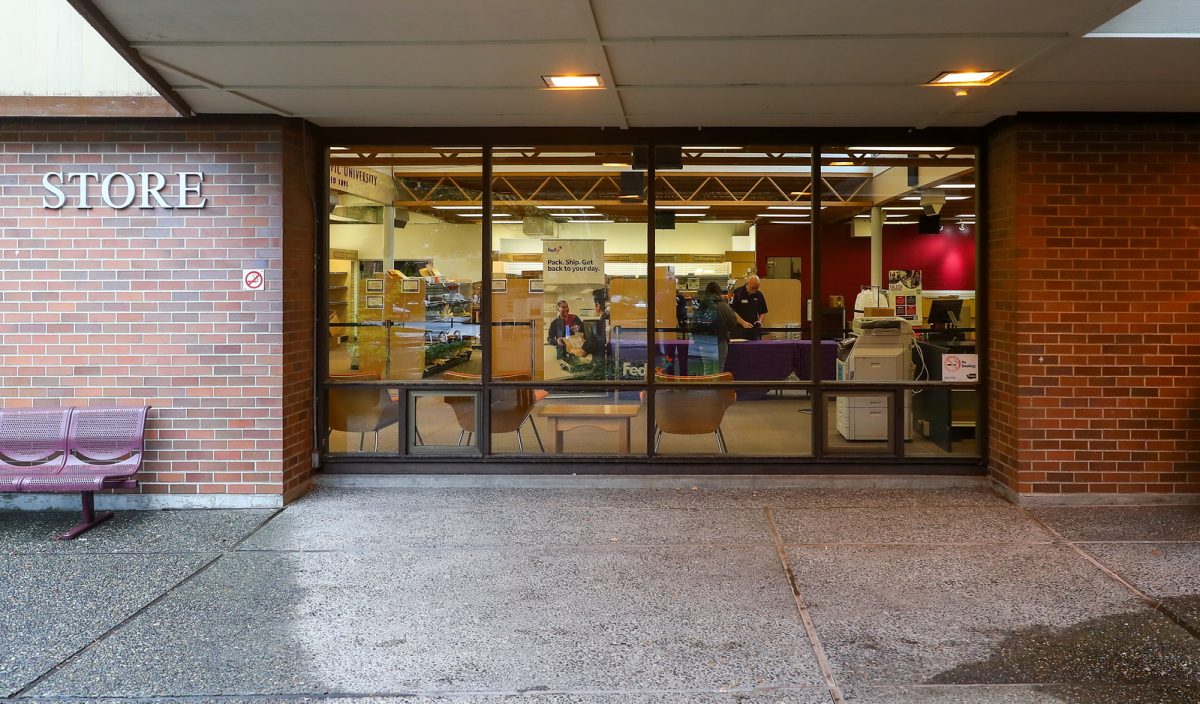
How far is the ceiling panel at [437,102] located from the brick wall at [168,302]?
56 centimetres

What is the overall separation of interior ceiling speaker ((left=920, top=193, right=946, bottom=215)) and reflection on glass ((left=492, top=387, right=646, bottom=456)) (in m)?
3.02

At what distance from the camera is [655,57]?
5.53 m

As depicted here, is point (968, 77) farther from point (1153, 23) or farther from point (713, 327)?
point (713, 327)

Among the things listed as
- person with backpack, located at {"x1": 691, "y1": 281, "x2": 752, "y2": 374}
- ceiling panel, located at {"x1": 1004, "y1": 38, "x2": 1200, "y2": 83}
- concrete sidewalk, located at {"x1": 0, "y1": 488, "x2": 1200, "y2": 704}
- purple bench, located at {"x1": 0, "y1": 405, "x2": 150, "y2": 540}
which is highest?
ceiling panel, located at {"x1": 1004, "y1": 38, "x2": 1200, "y2": 83}

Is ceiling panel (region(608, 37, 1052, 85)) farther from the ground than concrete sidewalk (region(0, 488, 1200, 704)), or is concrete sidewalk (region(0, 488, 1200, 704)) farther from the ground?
ceiling panel (region(608, 37, 1052, 85))

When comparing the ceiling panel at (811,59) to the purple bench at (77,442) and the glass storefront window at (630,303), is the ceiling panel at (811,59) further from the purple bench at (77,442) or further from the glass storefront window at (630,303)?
the purple bench at (77,442)

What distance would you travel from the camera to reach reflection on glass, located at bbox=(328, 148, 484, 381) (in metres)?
7.81

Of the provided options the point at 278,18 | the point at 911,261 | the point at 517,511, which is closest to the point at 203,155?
the point at 278,18

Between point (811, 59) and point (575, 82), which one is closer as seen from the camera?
point (811, 59)

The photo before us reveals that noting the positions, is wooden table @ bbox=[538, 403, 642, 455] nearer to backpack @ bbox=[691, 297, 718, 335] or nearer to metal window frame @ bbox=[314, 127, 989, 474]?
metal window frame @ bbox=[314, 127, 989, 474]

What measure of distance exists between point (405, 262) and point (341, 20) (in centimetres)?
309

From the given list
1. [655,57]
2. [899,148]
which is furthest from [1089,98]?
[655,57]

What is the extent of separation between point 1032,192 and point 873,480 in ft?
8.77

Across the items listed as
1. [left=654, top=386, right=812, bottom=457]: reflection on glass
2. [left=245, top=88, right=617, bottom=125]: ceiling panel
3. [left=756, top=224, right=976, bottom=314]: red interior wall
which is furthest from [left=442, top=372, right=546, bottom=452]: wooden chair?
[left=756, top=224, right=976, bottom=314]: red interior wall
